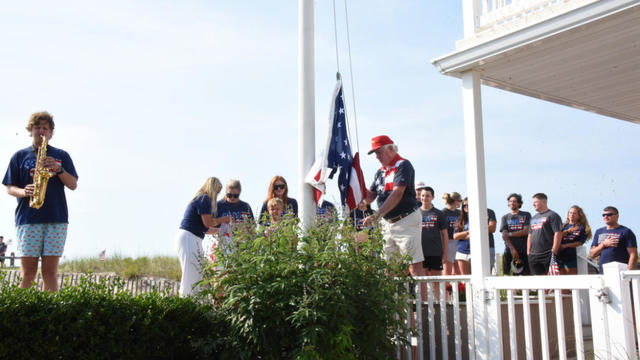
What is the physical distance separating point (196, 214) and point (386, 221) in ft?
8.00

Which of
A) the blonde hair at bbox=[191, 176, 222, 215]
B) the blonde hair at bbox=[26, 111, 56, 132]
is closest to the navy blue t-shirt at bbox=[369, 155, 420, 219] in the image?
the blonde hair at bbox=[191, 176, 222, 215]

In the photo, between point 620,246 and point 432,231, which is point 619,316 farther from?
point 432,231

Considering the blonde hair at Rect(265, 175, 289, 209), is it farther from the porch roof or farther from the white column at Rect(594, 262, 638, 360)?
the white column at Rect(594, 262, 638, 360)

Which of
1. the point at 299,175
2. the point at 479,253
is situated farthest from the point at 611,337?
the point at 299,175

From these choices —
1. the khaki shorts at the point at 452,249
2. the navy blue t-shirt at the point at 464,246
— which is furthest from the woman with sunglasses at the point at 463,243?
the khaki shorts at the point at 452,249

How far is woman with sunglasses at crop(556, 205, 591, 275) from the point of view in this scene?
8156 mm

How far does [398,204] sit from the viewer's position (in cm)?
618

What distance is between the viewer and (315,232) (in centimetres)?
505

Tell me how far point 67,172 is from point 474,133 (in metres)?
4.05

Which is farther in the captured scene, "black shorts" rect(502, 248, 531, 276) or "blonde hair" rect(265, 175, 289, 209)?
"black shorts" rect(502, 248, 531, 276)

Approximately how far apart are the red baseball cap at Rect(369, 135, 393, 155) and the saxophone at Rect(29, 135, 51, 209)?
334cm

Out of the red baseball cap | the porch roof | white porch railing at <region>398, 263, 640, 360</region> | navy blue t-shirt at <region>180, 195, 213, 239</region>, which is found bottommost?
white porch railing at <region>398, 263, 640, 360</region>

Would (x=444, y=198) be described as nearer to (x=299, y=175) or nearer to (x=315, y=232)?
(x=299, y=175)

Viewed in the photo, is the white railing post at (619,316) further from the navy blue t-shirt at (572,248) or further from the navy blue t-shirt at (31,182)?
the navy blue t-shirt at (31,182)
